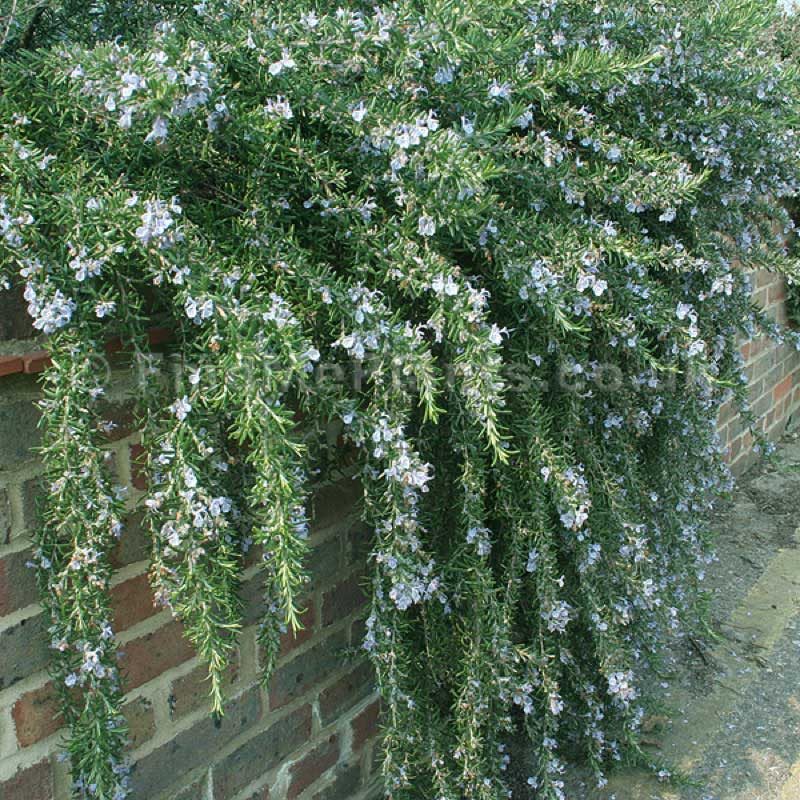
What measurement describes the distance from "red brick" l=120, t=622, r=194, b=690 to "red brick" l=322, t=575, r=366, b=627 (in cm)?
35

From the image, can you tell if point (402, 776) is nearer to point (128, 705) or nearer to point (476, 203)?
point (128, 705)

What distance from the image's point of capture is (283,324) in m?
1.13

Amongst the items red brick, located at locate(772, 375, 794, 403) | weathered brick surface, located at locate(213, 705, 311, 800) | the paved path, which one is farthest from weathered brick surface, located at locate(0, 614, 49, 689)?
red brick, located at locate(772, 375, 794, 403)

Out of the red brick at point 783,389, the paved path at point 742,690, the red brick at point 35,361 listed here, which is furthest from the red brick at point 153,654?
the red brick at point 783,389

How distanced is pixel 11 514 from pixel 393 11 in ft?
3.10

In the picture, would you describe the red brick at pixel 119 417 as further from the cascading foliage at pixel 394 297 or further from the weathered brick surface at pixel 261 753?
the weathered brick surface at pixel 261 753

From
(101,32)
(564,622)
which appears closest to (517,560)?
(564,622)

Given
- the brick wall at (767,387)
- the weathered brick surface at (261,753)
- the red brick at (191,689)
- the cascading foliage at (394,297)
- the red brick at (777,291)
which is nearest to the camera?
the cascading foliage at (394,297)

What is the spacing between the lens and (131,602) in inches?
59.6

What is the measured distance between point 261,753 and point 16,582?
72 centimetres

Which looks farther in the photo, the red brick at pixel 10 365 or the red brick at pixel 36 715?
the red brick at pixel 36 715

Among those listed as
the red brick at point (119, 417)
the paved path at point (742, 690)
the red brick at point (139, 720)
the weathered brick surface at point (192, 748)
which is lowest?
the paved path at point (742, 690)

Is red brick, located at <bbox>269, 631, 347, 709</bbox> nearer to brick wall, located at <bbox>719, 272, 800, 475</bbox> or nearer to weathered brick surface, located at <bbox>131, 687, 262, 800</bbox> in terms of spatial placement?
weathered brick surface, located at <bbox>131, 687, 262, 800</bbox>

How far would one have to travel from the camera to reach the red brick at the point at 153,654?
153cm
